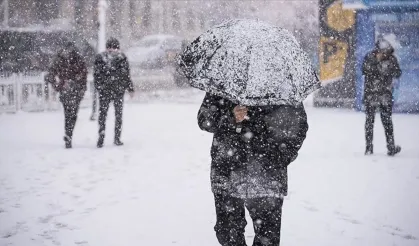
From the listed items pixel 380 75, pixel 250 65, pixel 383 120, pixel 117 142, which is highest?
pixel 250 65

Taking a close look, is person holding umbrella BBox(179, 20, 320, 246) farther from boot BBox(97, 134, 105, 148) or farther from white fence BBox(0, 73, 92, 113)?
white fence BBox(0, 73, 92, 113)

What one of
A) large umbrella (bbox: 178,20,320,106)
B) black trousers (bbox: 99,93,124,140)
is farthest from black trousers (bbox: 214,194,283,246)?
black trousers (bbox: 99,93,124,140)

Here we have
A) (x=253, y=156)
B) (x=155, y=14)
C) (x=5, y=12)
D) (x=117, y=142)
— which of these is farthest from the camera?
(x=155, y=14)

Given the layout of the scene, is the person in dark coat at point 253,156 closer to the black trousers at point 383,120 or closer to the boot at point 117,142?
the black trousers at point 383,120

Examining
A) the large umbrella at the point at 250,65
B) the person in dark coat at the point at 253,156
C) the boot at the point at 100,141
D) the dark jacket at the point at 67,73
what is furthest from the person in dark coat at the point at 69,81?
the person in dark coat at the point at 253,156

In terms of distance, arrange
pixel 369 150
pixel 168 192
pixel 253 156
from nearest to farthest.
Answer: pixel 253 156
pixel 168 192
pixel 369 150

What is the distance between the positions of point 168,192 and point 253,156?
130 inches

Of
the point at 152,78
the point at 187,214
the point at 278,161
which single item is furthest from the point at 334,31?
the point at 278,161

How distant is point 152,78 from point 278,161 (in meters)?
19.3

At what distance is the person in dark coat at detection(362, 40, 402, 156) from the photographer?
819 cm

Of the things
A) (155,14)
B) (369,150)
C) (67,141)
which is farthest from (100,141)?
(155,14)

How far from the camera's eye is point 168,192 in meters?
6.31

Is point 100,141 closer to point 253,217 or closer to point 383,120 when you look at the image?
point 383,120

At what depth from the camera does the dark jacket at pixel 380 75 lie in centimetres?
820
